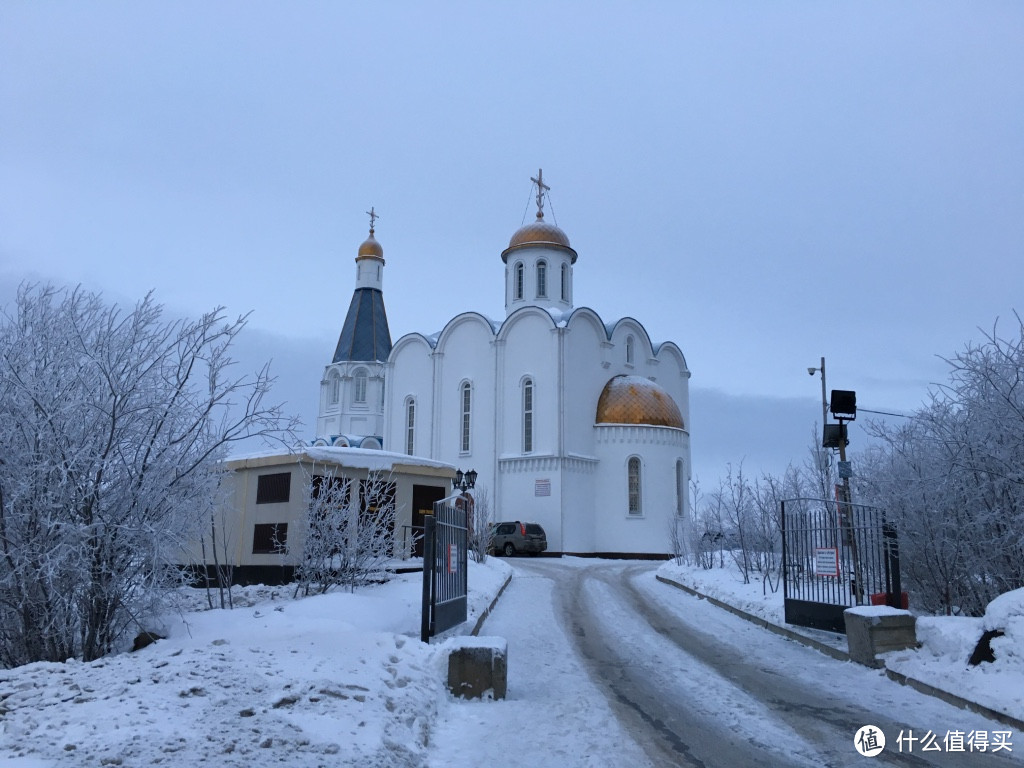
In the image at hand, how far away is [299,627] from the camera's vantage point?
8.61 m

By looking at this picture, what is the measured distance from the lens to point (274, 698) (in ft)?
20.3

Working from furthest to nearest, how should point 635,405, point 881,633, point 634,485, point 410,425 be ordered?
point 410,425 → point 635,405 → point 634,485 → point 881,633

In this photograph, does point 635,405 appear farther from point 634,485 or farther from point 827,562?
point 827,562

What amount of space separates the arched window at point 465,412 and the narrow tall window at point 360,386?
8.50 meters

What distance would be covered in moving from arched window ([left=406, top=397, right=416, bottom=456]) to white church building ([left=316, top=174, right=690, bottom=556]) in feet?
0.15

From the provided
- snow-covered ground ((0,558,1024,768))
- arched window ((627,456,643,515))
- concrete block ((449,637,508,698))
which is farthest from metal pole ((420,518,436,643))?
arched window ((627,456,643,515))

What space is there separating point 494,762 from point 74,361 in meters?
5.73

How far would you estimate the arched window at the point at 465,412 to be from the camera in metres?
36.0

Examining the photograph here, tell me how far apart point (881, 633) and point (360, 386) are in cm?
3635

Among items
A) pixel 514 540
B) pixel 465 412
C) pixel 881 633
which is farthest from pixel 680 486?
pixel 881 633

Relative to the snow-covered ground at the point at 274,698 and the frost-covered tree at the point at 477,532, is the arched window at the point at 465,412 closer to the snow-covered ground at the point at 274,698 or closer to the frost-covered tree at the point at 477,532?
the frost-covered tree at the point at 477,532

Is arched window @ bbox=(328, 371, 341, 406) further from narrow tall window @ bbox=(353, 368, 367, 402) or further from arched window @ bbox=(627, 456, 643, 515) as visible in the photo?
arched window @ bbox=(627, 456, 643, 515)

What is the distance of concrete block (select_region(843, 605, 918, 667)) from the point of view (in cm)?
923

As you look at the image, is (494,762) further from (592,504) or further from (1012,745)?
(592,504)
